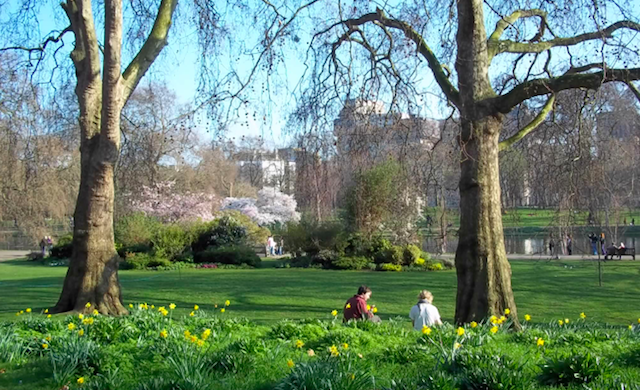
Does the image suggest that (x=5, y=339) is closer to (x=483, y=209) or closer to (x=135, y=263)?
(x=483, y=209)

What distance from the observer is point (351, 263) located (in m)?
28.4

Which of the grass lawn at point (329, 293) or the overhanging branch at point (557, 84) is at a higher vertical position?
the overhanging branch at point (557, 84)

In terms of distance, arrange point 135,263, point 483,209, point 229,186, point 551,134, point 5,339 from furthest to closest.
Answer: point 229,186 → point 135,263 → point 551,134 → point 483,209 → point 5,339

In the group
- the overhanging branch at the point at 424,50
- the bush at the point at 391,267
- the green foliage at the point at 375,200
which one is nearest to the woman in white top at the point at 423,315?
the overhanging branch at the point at 424,50

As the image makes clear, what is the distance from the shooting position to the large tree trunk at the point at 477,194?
388 inches

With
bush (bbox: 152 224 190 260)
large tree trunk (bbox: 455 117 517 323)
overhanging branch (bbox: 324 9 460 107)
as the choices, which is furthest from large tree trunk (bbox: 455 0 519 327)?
bush (bbox: 152 224 190 260)

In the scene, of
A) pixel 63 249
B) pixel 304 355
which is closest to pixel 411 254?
pixel 63 249

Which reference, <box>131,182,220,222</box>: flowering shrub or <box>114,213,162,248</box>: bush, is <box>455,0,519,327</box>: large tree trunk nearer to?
<box>114,213,162,248</box>: bush

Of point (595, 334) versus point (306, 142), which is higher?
point (306, 142)

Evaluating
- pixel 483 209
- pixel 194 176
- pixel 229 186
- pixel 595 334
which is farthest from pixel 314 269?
pixel 229 186

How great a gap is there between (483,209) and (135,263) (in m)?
21.6

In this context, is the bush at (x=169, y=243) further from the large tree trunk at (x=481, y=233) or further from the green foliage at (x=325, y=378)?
the green foliage at (x=325, y=378)

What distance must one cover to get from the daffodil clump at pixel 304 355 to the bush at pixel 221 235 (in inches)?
991

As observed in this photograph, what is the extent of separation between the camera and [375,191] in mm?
31156
